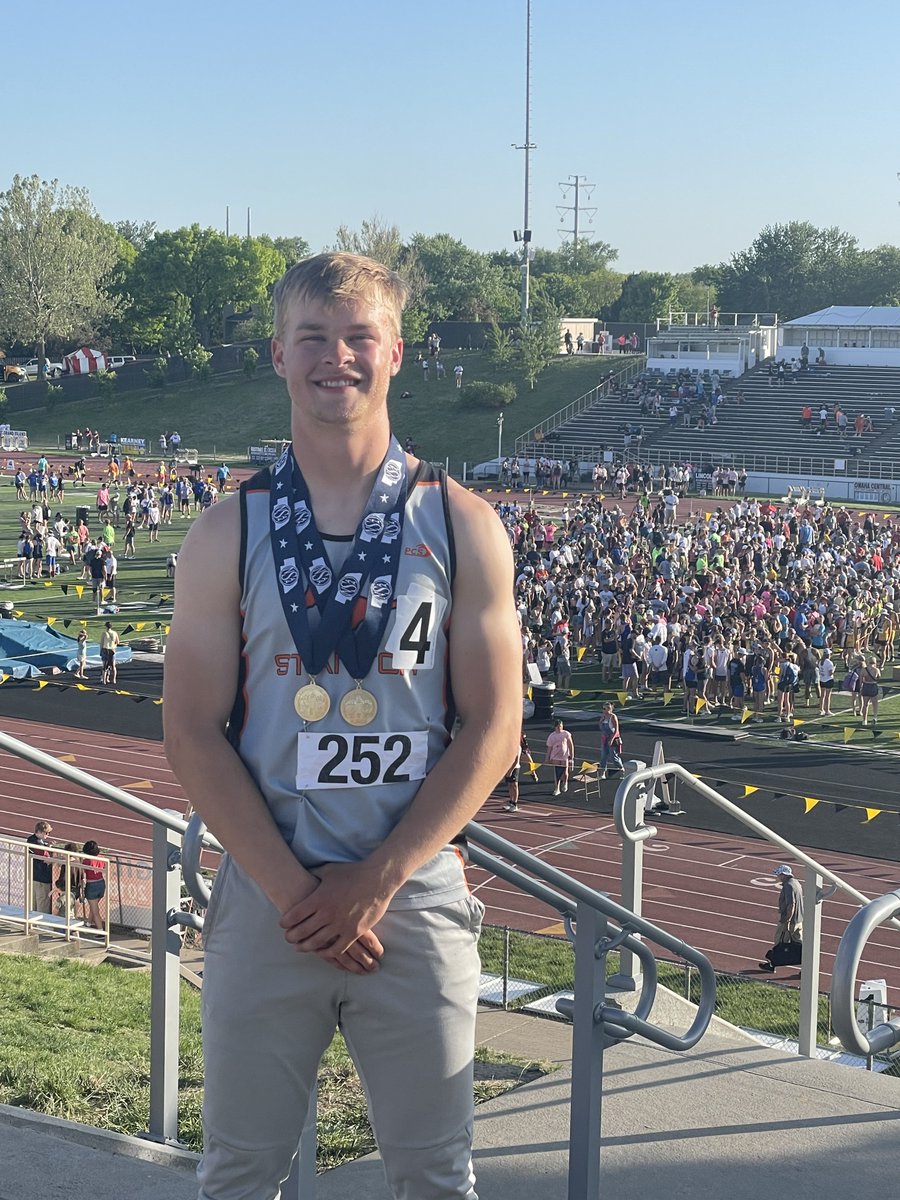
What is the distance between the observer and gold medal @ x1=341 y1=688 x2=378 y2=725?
273cm

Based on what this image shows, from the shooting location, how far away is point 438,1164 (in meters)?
2.81

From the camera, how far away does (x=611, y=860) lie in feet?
64.4

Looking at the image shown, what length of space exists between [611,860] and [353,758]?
56.7 ft

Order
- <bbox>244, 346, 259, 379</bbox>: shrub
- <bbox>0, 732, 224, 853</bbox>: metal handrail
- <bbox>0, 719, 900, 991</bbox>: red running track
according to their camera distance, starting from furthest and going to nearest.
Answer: <bbox>244, 346, 259, 379</bbox>: shrub → <bbox>0, 719, 900, 991</bbox>: red running track → <bbox>0, 732, 224, 853</bbox>: metal handrail

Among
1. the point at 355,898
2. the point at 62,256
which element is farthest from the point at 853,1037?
the point at 62,256

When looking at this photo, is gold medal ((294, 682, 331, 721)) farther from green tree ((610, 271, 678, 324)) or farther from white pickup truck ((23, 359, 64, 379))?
green tree ((610, 271, 678, 324))

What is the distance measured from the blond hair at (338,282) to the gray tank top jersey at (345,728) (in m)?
0.42

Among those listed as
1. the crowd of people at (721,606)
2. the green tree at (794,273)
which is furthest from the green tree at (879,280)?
the crowd of people at (721,606)

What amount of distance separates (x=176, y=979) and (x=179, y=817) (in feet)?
1.88

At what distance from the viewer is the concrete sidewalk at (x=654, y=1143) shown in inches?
152

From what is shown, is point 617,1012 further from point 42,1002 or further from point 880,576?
point 880,576

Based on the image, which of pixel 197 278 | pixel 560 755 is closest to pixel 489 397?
pixel 197 278

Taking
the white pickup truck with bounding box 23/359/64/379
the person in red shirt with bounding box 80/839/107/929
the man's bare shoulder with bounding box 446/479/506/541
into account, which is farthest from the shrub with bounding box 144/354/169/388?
the man's bare shoulder with bounding box 446/479/506/541

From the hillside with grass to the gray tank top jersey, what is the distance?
2417 inches
